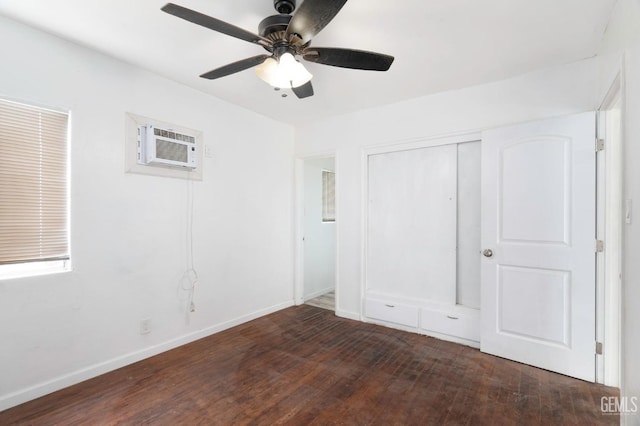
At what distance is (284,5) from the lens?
1.71 m

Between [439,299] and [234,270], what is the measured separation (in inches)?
90.3

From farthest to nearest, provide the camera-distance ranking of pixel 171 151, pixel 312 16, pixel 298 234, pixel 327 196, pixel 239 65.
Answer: pixel 327 196 < pixel 298 234 < pixel 171 151 < pixel 239 65 < pixel 312 16

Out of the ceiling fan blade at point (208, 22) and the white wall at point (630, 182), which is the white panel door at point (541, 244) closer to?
the white wall at point (630, 182)

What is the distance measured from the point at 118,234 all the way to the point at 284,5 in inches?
85.6

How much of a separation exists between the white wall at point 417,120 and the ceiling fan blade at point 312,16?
6.53 feet

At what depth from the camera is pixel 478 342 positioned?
115 inches

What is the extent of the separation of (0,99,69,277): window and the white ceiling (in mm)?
650

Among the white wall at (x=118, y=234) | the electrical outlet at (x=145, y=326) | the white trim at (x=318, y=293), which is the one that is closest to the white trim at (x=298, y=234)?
the white trim at (x=318, y=293)

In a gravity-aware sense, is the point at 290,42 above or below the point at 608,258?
above

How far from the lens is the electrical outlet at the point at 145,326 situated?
268 centimetres

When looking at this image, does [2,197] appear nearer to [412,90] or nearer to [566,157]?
[412,90]

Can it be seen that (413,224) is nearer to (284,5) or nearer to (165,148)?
(284,5)

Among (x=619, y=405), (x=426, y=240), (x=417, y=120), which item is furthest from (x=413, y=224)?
(x=619, y=405)

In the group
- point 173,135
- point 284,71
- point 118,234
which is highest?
point 284,71
